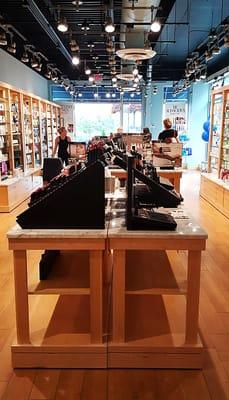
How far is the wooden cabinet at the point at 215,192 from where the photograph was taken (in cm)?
713

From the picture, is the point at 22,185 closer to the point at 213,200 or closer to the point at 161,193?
the point at 213,200

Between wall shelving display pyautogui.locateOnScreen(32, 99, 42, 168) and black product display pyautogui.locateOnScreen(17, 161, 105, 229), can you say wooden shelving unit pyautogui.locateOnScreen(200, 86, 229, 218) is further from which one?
black product display pyautogui.locateOnScreen(17, 161, 105, 229)


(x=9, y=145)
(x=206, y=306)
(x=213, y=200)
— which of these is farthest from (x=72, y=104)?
(x=206, y=306)

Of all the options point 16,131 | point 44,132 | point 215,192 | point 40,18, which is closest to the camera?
point 40,18

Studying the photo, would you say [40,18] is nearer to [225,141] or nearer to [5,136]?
[5,136]

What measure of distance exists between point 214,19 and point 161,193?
747cm

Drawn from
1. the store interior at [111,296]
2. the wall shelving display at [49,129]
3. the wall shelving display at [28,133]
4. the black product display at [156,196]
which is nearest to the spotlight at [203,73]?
the wall shelving display at [49,129]

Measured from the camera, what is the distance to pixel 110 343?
254 centimetres

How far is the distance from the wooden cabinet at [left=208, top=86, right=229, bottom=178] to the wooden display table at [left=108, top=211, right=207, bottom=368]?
5821mm

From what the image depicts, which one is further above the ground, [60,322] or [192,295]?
[192,295]

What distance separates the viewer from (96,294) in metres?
2.47

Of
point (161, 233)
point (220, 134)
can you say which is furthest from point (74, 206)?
point (220, 134)

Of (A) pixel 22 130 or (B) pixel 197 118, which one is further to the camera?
(B) pixel 197 118

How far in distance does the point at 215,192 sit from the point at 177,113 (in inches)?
352
